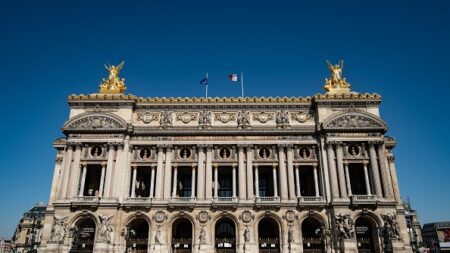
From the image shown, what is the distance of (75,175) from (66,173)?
1092 millimetres

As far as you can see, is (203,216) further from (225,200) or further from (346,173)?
(346,173)

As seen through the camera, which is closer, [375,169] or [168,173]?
[375,169]

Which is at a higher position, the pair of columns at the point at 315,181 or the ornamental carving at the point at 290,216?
the pair of columns at the point at 315,181

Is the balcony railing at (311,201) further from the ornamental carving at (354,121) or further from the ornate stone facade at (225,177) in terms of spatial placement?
the ornamental carving at (354,121)

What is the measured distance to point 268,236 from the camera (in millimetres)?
45000

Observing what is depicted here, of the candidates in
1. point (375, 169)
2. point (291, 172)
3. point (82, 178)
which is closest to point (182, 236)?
point (82, 178)

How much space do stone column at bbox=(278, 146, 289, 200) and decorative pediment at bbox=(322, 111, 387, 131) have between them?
611 cm

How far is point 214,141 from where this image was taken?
4588 cm

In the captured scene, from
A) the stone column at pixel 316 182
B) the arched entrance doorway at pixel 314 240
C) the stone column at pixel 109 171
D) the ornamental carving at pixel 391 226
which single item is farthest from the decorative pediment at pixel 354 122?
the stone column at pixel 109 171

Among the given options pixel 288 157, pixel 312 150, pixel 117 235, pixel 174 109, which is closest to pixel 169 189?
pixel 117 235

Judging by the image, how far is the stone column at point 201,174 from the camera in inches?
1708

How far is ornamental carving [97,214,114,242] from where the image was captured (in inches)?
1587

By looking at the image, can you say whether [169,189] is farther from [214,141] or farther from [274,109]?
[274,109]

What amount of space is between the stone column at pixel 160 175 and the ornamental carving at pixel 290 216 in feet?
49.0
